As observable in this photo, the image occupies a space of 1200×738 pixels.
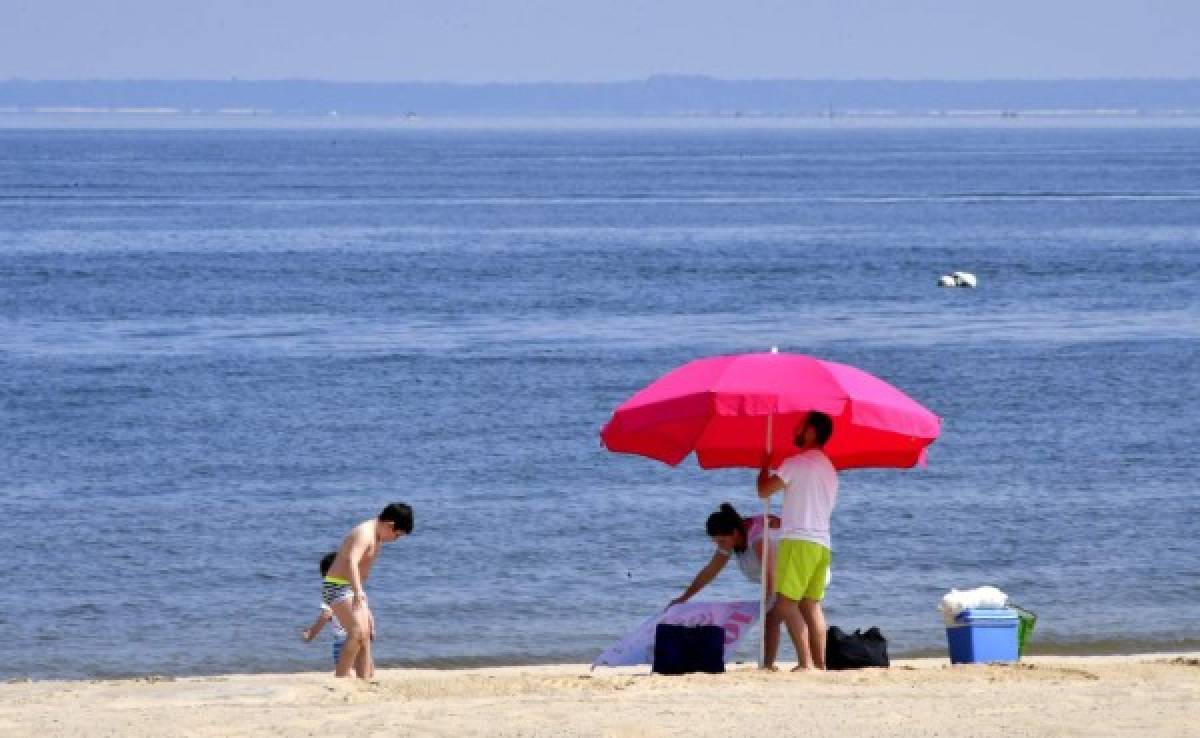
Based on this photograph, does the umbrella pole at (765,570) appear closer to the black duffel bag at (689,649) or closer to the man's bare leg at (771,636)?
the man's bare leg at (771,636)

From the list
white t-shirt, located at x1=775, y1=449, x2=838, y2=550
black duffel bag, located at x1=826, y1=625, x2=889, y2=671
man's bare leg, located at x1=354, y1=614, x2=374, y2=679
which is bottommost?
man's bare leg, located at x1=354, y1=614, x2=374, y2=679

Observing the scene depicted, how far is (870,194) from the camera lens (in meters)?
109

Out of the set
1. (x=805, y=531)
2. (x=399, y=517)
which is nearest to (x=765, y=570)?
(x=805, y=531)

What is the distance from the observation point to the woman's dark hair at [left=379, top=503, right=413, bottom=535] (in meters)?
12.4

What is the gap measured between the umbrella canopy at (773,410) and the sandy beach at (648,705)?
132 centimetres

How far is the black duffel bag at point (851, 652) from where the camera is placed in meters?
13.0

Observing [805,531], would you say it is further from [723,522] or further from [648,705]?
[648,705]

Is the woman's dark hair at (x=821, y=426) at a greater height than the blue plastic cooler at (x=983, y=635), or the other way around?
the woman's dark hair at (x=821, y=426)

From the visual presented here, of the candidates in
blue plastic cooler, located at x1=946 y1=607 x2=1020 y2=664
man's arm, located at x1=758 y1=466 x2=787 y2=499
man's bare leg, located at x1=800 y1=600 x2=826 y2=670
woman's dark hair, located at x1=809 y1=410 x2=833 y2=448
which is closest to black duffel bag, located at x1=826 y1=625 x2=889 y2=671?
man's bare leg, located at x1=800 y1=600 x2=826 y2=670

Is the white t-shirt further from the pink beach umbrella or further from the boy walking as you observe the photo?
the boy walking

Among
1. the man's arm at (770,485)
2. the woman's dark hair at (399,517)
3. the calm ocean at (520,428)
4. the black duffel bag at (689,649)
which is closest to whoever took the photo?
the woman's dark hair at (399,517)

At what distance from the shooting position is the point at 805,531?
12.5m

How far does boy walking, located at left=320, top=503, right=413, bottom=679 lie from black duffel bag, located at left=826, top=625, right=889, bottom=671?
2598 mm

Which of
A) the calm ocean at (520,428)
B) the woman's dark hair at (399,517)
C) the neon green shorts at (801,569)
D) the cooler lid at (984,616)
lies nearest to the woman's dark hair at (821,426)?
the neon green shorts at (801,569)
